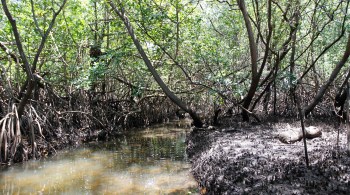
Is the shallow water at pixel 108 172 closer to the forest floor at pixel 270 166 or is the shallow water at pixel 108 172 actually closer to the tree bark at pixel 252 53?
the forest floor at pixel 270 166

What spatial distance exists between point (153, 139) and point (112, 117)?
225cm

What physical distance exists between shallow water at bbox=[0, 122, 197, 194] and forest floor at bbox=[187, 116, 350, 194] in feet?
1.66

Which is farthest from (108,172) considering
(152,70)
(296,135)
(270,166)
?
(296,135)

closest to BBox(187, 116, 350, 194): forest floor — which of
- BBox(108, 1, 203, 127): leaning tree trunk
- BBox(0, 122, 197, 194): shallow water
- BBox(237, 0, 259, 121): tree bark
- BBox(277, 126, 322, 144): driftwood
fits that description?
BBox(277, 126, 322, 144): driftwood

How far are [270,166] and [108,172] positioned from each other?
11.1ft

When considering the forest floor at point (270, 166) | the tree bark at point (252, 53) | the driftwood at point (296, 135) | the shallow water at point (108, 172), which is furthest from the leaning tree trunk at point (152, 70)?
the driftwood at point (296, 135)

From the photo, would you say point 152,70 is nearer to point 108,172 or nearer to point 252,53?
point 252,53

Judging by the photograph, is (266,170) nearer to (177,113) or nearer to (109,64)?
(109,64)

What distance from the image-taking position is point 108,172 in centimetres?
670

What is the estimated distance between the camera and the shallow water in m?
5.68

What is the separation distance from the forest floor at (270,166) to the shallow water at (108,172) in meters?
0.51

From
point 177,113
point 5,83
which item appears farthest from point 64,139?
point 177,113

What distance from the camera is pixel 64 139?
9078 millimetres

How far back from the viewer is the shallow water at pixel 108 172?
18.6 feet
